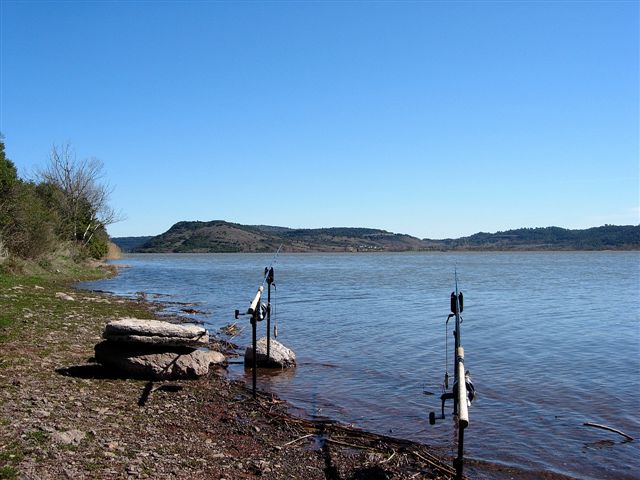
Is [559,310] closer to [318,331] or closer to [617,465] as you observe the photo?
[318,331]

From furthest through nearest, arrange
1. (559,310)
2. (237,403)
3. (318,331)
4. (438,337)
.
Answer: (559,310) < (318,331) < (438,337) < (237,403)

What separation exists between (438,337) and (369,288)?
2307 cm

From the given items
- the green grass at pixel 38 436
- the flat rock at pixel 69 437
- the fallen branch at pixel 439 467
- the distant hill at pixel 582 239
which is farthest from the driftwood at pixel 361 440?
the distant hill at pixel 582 239

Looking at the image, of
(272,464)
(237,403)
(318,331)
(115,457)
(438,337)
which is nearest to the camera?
(115,457)

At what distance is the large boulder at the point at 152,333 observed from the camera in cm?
1091

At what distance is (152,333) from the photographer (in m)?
11.0

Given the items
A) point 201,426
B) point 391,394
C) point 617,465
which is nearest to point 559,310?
point 391,394

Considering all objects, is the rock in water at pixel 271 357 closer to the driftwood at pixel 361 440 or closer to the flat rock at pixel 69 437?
the driftwood at pixel 361 440

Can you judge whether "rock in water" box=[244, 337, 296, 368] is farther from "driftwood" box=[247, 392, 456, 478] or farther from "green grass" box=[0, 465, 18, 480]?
"green grass" box=[0, 465, 18, 480]

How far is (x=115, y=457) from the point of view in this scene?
6641mm

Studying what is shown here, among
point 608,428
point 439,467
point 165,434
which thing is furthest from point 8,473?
point 608,428

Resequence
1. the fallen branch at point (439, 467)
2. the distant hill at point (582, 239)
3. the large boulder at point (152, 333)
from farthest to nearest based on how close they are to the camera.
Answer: the distant hill at point (582, 239) → the large boulder at point (152, 333) → the fallen branch at point (439, 467)

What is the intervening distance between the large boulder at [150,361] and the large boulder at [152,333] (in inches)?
9.5

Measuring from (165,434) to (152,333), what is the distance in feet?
11.2
